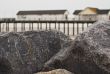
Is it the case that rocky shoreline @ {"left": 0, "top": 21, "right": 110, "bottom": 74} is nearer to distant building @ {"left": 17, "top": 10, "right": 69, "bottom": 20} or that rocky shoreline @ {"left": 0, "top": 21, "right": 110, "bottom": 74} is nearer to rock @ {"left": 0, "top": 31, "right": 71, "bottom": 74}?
rock @ {"left": 0, "top": 31, "right": 71, "bottom": 74}

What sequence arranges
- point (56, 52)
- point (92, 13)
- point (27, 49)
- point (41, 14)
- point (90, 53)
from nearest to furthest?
point (90, 53) → point (27, 49) → point (56, 52) → point (92, 13) → point (41, 14)

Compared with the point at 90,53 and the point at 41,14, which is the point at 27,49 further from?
the point at 41,14

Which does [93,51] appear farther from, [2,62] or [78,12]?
[78,12]

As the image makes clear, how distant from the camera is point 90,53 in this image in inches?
334

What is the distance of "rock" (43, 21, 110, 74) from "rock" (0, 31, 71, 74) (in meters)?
0.68

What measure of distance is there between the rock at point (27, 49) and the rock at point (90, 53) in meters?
0.68

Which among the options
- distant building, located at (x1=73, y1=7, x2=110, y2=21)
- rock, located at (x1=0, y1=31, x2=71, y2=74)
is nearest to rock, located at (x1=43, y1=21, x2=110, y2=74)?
rock, located at (x1=0, y1=31, x2=71, y2=74)

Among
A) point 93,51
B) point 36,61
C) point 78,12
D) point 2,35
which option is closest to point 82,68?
point 93,51

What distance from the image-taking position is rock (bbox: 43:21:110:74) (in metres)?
8.38

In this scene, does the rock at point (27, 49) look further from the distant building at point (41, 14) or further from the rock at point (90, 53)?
the distant building at point (41, 14)

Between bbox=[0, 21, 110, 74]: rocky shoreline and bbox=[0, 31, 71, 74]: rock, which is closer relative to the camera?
bbox=[0, 21, 110, 74]: rocky shoreline

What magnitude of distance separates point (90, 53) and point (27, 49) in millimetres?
1864

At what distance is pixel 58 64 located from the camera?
31.4ft

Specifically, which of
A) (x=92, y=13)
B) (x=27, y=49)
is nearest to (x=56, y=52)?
(x=27, y=49)
